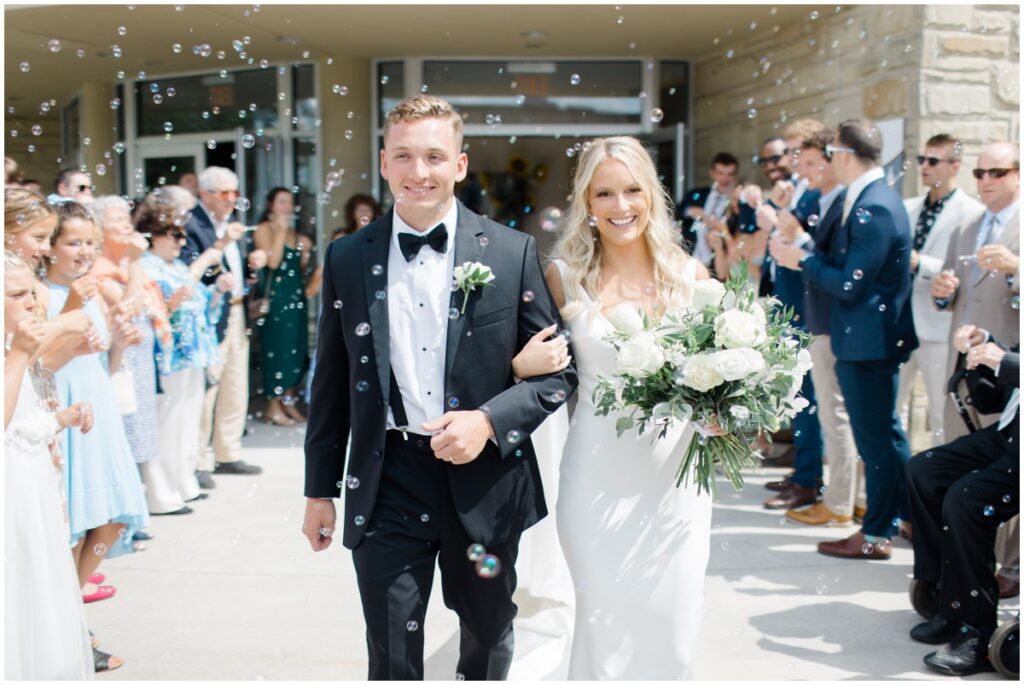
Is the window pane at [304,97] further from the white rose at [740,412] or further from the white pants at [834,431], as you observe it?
the white rose at [740,412]

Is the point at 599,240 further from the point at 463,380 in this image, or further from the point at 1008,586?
the point at 1008,586

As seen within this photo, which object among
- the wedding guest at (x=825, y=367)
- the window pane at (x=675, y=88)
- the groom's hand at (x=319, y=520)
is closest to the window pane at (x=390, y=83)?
the window pane at (x=675, y=88)

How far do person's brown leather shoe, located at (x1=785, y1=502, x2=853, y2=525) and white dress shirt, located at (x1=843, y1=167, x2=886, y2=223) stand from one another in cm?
182

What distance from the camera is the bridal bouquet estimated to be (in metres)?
2.77

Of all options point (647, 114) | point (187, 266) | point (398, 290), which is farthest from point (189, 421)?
point (647, 114)

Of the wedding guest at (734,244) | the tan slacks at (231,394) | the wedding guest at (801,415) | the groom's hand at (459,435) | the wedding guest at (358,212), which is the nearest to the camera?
the groom's hand at (459,435)

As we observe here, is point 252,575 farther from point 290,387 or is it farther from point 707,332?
point 290,387

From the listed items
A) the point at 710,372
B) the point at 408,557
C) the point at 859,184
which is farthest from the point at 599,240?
the point at 859,184

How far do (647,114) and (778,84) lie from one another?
2274mm

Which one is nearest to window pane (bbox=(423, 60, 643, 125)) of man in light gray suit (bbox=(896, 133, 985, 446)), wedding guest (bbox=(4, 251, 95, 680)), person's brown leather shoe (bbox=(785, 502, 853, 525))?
man in light gray suit (bbox=(896, 133, 985, 446))

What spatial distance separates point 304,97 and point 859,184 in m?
8.32

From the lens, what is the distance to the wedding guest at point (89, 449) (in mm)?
4109

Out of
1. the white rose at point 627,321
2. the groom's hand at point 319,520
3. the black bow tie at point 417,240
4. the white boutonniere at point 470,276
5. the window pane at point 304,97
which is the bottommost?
the groom's hand at point 319,520

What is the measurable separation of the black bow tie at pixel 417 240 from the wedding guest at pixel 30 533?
1.23 meters
